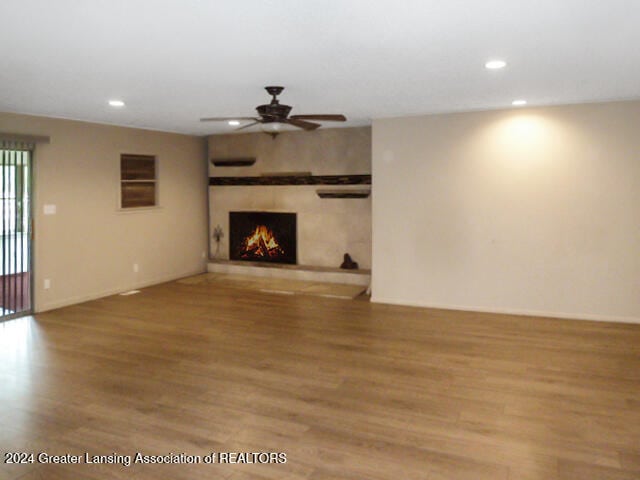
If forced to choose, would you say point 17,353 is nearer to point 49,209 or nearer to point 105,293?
point 49,209

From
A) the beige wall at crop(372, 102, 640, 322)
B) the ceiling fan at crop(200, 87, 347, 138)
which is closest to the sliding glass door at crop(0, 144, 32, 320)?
the ceiling fan at crop(200, 87, 347, 138)

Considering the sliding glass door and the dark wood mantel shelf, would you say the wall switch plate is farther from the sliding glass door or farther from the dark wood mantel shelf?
the dark wood mantel shelf

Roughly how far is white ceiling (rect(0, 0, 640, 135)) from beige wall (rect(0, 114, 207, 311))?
101 centimetres

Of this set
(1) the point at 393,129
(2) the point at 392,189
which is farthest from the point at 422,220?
(1) the point at 393,129

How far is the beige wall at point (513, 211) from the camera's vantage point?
223 inches

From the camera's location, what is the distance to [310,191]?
829cm

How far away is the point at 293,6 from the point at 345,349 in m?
3.17

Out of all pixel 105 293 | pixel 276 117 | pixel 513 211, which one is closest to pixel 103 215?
pixel 105 293

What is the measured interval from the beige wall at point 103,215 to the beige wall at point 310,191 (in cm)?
54

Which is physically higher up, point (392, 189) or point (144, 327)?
point (392, 189)

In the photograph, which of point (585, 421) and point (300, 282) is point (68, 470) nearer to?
point (585, 421)

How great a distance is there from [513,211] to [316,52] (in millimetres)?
3584

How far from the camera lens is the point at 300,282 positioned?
809cm

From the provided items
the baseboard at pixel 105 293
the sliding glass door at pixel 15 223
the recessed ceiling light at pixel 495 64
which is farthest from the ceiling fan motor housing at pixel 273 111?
the baseboard at pixel 105 293
